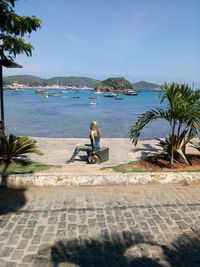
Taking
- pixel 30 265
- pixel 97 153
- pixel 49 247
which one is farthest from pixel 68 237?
pixel 97 153

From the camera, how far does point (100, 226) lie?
383 cm

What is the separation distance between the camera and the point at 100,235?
3.59 m

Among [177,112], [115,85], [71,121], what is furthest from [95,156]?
[115,85]

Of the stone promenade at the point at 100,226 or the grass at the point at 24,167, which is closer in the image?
the stone promenade at the point at 100,226

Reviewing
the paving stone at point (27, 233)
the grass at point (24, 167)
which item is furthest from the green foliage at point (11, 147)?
the paving stone at point (27, 233)

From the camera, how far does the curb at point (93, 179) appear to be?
5.38m

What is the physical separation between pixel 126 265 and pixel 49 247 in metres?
1.07

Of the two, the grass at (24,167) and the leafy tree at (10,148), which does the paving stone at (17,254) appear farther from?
the leafy tree at (10,148)

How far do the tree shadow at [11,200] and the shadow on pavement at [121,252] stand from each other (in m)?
1.41

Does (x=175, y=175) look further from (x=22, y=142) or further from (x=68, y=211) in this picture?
(x=22, y=142)

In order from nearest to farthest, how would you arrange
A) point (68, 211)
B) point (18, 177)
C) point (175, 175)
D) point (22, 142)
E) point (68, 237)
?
point (68, 237) → point (68, 211) → point (18, 177) → point (175, 175) → point (22, 142)

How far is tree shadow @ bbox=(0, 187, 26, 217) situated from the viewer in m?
4.35

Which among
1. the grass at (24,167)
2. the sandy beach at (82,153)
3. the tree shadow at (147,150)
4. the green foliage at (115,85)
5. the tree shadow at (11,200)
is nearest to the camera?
the tree shadow at (11,200)

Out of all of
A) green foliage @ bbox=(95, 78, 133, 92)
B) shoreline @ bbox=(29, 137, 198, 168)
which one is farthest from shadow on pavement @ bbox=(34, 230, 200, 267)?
green foliage @ bbox=(95, 78, 133, 92)
